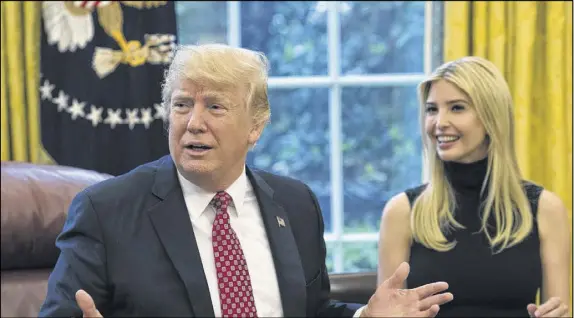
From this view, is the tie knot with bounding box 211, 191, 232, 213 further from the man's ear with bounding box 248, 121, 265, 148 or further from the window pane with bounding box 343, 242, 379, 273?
the window pane with bounding box 343, 242, 379, 273

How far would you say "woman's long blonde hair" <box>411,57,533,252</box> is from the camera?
235cm

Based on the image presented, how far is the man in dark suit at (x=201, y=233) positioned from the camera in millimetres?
1657

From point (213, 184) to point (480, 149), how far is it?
0.97m

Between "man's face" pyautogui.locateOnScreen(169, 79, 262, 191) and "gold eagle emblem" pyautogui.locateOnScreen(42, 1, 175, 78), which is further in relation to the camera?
"gold eagle emblem" pyautogui.locateOnScreen(42, 1, 175, 78)

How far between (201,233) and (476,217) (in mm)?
978

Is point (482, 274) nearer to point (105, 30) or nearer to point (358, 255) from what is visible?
point (358, 255)

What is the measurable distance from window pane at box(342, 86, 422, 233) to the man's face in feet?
5.96

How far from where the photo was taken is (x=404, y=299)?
177cm

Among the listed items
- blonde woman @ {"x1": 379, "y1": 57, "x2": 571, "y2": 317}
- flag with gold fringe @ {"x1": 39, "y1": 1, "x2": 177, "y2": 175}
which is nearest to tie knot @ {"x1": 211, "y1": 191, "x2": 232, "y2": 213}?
blonde woman @ {"x1": 379, "y1": 57, "x2": 571, "y2": 317}

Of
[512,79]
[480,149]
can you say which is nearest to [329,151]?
[512,79]

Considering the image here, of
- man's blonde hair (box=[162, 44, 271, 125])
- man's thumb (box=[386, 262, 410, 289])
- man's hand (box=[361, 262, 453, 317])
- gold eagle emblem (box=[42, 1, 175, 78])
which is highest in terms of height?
gold eagle emblem (box=[42, 1, 175, 78])

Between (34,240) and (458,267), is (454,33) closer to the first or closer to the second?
(458,267)

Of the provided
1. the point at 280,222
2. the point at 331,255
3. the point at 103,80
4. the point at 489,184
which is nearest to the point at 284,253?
the point at 280,222

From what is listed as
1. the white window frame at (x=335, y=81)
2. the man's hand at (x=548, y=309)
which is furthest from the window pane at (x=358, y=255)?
the man's hand at (x=548, y=309)
